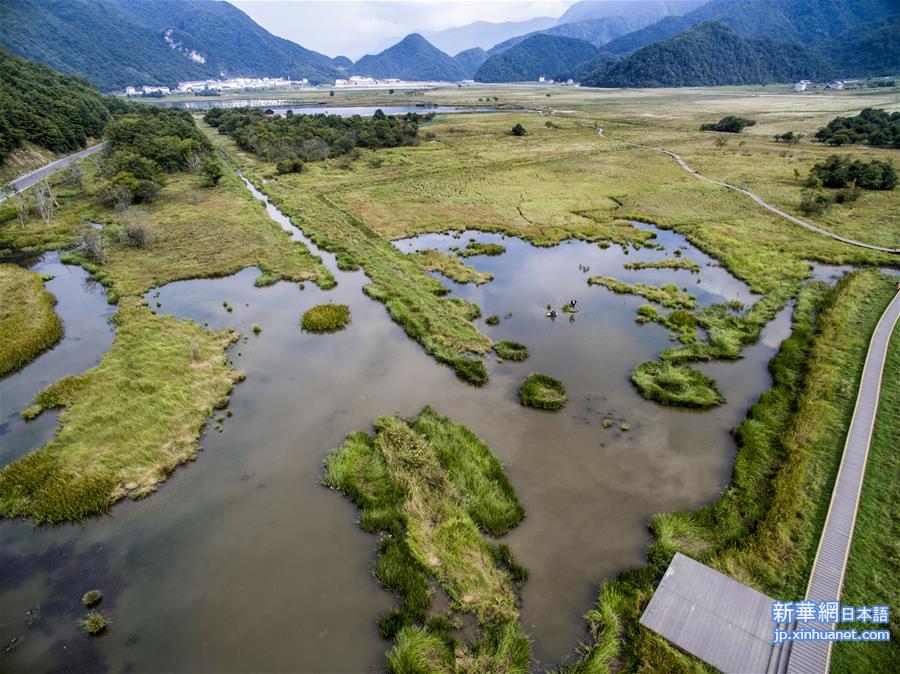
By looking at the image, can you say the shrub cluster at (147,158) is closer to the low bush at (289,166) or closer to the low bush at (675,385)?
the low bush at (289,166)

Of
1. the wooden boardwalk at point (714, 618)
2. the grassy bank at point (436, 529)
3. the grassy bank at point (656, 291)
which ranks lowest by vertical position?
the grassy bank at point (436, 529)

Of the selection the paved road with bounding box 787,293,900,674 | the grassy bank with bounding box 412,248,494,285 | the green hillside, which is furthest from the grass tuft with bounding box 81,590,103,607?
the green hillside

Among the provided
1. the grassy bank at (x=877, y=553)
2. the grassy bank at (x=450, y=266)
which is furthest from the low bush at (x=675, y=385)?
the grassy bank at (x=450, y=266)

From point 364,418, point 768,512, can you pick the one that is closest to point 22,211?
point 364,418

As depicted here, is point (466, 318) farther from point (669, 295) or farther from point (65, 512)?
point (65, 512)

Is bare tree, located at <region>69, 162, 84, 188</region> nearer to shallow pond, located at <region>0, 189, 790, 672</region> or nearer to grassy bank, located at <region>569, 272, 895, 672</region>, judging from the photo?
shallow pond, located at <region>0, 189, 790, 672</region>
